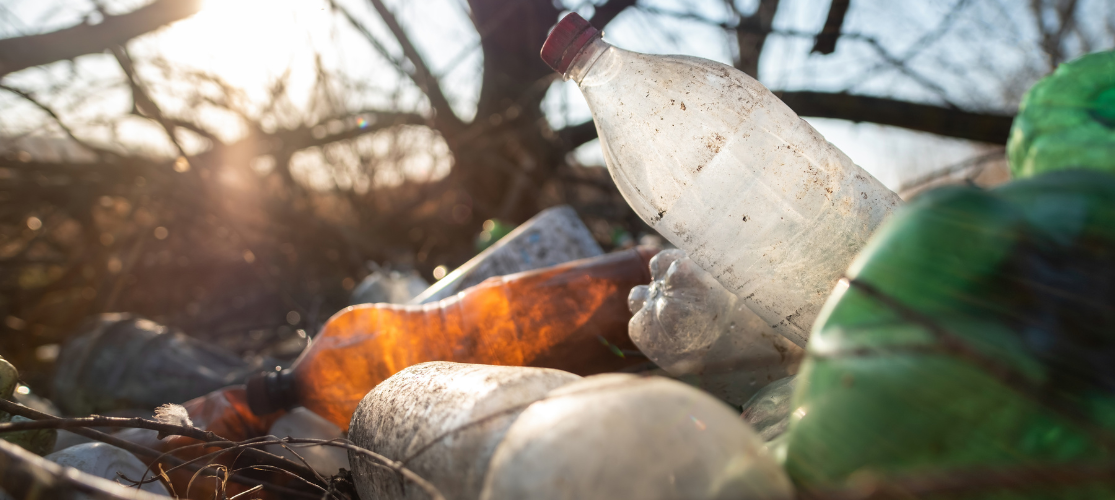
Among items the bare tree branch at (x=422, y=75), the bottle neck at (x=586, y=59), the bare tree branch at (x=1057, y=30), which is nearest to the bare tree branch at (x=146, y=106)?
the bare tree branch at (x=422, y=75)

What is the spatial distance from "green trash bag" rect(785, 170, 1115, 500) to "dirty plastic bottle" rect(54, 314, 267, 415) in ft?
6.14

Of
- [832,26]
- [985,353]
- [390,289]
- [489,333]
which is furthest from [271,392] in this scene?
[832,26]

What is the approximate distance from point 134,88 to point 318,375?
228cm

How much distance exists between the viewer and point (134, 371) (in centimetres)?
178

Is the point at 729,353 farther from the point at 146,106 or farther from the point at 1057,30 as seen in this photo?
the point at 1057,30

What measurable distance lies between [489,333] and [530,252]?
50 centimetres

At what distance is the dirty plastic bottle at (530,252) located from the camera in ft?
5.91

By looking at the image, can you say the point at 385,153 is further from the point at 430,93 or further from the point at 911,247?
the point at 911,247

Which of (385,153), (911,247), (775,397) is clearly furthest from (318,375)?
(385,153)

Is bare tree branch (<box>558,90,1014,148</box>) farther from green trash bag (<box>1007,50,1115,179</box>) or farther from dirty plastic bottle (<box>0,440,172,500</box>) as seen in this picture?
dirty plastic bottle (<box>0,440,172,500</box>)

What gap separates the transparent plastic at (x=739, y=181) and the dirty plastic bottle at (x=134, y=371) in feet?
4.88

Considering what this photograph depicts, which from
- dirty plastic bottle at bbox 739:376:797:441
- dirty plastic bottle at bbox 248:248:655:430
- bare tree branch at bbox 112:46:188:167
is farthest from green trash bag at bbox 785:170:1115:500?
bare tree branch at bbox 112:46:188:167

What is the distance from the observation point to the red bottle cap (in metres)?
1.12

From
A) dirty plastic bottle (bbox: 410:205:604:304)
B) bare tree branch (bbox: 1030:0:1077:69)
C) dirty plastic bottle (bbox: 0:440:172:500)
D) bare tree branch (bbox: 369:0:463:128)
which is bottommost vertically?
bare tree branch (bbox: 1030:0:1077:69)
